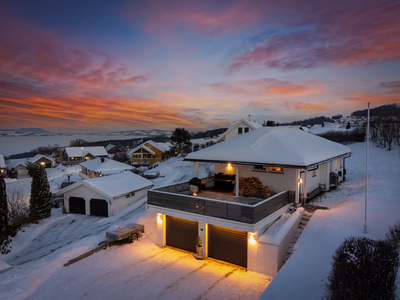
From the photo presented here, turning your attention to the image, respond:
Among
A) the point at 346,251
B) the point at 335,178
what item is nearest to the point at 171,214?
the point at 346,251

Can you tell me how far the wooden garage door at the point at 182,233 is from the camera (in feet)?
42.9

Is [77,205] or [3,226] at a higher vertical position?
[3,226]

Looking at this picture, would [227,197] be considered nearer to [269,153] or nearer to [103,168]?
[269,153]

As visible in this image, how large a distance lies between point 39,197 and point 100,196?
5712 mm

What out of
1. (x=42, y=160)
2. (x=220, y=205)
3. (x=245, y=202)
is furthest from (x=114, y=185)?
(x=42, y=160)

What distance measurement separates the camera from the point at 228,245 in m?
11.9

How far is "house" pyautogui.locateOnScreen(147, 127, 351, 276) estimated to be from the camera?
420 inches

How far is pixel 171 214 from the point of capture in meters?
13.0

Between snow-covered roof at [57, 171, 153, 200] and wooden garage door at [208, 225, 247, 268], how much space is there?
1331 centimetres

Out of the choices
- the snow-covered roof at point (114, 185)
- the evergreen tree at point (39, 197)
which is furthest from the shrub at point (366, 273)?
the evergreen tree at point (39, 197)

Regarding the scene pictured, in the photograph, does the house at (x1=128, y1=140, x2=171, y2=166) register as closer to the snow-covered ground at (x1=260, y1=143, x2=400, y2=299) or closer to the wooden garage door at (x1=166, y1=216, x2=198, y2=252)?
the wooden garage door at (x1=166, y1=216, x2=198, y2=252)

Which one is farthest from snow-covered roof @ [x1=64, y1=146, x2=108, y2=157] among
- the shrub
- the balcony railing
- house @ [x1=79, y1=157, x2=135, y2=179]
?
the shrub

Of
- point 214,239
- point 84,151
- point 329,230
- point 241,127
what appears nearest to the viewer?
point 329,230

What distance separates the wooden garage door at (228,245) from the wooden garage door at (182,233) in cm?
109
